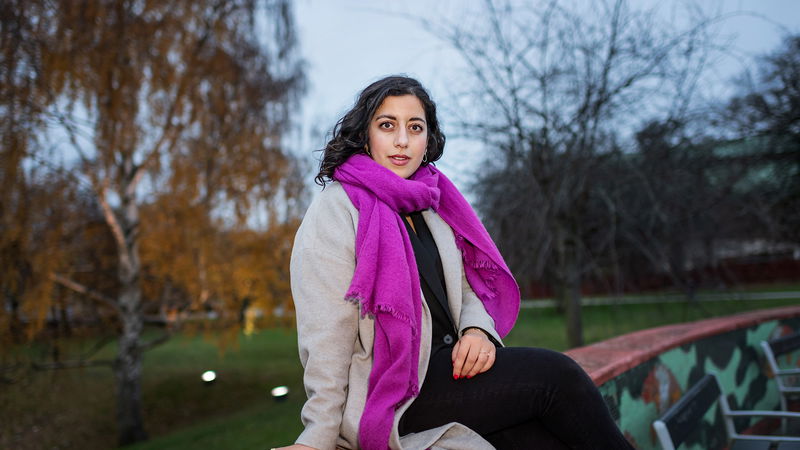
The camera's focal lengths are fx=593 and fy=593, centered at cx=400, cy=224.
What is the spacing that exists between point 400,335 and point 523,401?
393 millimetres

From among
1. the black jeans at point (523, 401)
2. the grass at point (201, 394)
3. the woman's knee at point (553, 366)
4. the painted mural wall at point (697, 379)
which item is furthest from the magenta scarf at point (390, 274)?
the grass at point (201, 394)

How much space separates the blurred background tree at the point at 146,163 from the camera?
7.73 metres

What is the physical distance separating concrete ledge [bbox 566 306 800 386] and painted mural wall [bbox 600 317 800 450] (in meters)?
0.04

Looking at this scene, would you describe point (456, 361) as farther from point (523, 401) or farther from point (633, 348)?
point (633, 348)

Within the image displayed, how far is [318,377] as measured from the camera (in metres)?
1.45

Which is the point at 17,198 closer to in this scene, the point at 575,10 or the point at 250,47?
the point at 250,47

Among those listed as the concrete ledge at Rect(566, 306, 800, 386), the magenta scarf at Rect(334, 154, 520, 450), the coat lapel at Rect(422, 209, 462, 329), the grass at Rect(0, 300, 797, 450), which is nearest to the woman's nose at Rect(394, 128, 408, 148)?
the magenta scarf at Rect(334, 154, 520, 450)

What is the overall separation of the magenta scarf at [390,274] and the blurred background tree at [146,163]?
693 centimetres

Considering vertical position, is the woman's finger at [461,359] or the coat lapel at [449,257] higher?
the coat lapel at [449,257]

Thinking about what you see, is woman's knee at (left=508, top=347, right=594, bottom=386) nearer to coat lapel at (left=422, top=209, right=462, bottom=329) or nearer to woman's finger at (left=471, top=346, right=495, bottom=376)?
woman's finger at (left=471, top=346, right=495, bottom=376)

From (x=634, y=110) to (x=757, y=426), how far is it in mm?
2241

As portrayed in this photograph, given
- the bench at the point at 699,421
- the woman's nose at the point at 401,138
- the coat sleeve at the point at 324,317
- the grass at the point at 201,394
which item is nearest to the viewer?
the coat sleeve at the point at 324,317

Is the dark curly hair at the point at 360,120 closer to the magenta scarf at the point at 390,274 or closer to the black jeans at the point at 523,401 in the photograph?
the magenta scarf at the point at 390,274

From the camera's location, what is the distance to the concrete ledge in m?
2.48
